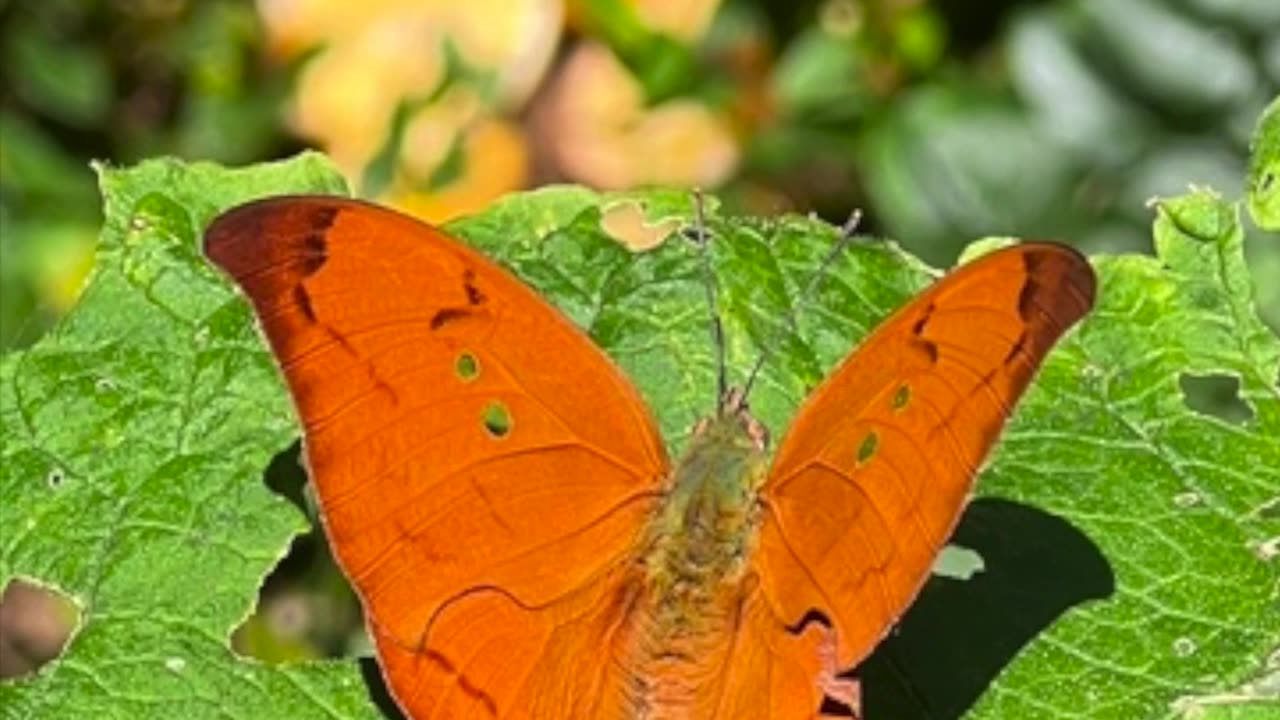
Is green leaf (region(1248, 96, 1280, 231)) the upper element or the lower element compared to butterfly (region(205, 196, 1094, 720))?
upper

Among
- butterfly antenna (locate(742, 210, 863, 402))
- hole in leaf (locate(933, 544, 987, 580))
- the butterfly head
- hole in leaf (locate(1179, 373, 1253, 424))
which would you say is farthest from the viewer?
hole in leaf (locate(1179, 373, 1253, 424))

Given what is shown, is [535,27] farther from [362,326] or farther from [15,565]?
[362,326]

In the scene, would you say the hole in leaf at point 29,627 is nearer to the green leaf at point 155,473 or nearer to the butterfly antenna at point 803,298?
the green leaf at point 155,473

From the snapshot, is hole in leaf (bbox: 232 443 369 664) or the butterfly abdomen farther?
hole in leaf (bbox: 232 443 369 664)

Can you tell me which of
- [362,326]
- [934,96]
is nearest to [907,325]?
[362,326]

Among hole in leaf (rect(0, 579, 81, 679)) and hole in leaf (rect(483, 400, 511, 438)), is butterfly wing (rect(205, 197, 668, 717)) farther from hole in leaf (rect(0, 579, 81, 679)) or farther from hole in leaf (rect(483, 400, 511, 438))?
hole in leaf (rect(0, 579, 81, 679))

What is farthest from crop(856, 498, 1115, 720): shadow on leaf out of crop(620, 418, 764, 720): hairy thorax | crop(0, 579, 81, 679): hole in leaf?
crop(0, 579, 81, 679): hole in leaf

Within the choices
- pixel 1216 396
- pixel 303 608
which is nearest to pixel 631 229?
pixel 303 608

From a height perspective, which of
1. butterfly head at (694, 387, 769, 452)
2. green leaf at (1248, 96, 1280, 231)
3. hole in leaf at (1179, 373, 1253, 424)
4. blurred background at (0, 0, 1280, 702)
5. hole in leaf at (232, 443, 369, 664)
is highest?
blurred background at (0, 0, 1280, 702)
